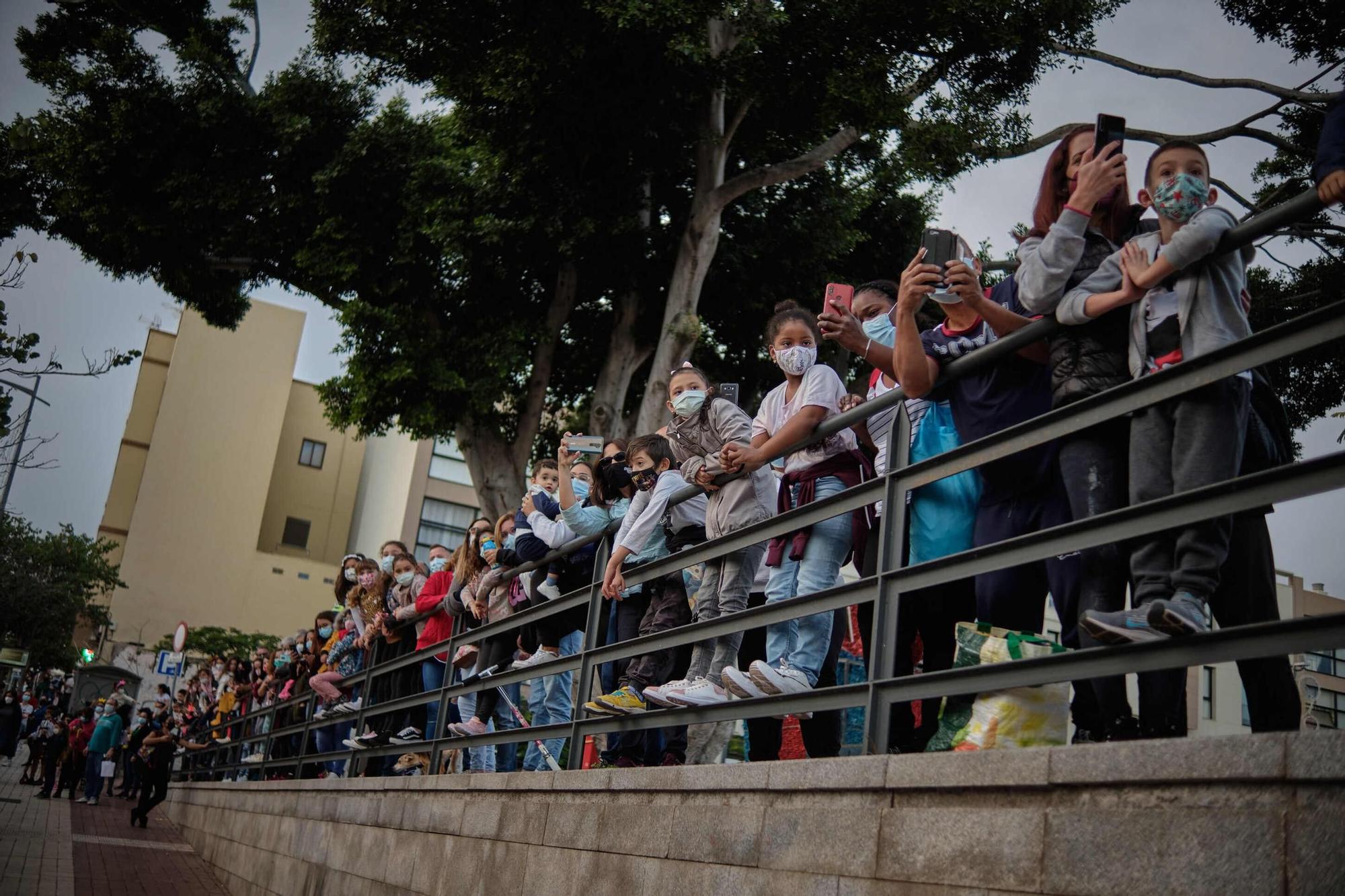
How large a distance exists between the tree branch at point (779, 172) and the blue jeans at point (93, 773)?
16.6 meters

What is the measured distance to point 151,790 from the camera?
20094mm

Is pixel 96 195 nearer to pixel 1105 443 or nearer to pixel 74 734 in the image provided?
pixel 74 734

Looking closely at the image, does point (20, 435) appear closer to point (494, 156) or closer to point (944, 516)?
point (494, 156)

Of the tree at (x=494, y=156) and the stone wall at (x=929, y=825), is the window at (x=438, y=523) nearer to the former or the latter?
the tree at (x=494, y=156)

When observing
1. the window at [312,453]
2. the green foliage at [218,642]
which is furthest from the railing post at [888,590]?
the window at [312,453]

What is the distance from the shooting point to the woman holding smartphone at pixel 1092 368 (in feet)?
11.3

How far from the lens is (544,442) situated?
20.3 m

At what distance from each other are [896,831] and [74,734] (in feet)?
85.0

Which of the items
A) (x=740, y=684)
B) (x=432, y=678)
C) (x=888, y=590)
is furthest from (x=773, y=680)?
(x=432, y=678)

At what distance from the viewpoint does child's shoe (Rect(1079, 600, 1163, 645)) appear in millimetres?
2928

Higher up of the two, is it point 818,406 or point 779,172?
point 779,172

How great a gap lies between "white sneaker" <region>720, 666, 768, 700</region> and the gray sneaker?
70.2 inches

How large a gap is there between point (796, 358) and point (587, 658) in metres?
1.88

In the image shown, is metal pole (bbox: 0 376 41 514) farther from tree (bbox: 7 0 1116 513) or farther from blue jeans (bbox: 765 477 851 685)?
blue jeans (bbox: 765 477 851 685)
